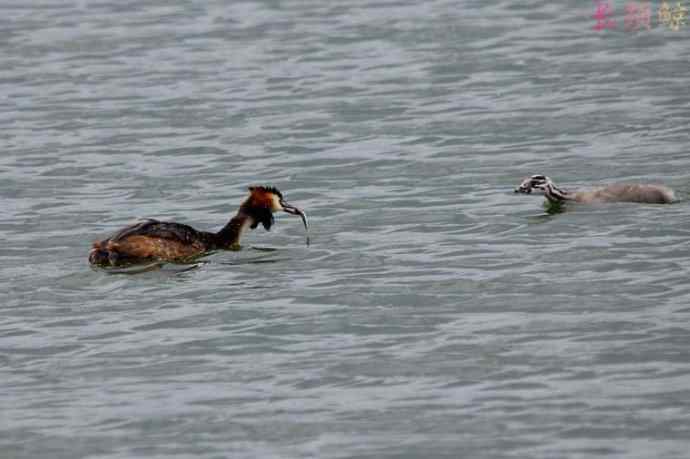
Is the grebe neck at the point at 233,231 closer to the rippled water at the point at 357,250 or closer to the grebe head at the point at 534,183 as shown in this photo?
the rippled water at the point at 357,250

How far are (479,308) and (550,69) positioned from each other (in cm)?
1232

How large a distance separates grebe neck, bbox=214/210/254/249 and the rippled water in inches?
8.7

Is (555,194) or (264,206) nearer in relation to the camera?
(264,206)

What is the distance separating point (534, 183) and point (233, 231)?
9.91 ft

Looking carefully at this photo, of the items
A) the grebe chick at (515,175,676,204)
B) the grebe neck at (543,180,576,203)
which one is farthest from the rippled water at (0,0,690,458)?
the grebe neck at (543,180,576,203)

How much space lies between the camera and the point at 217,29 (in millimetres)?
30781

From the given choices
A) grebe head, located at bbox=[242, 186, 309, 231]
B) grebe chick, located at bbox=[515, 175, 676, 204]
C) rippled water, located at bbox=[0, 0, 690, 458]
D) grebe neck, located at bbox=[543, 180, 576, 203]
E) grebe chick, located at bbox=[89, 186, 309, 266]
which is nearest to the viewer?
rippled water, located at bbox=[0, 0, 690, 458]

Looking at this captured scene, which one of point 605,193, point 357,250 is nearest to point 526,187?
point 605,193

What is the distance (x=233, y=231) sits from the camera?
52.6 ft

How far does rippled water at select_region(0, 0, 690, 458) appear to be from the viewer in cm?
1090

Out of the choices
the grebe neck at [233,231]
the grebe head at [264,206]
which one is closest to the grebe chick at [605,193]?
the grebe head at [264,206]

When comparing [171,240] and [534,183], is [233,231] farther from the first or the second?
[534,183]

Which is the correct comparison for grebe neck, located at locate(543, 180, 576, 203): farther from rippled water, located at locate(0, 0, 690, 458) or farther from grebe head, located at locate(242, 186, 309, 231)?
grebe head, located at locate(242, 186, 309, 231)

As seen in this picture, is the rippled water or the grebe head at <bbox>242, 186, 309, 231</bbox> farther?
the grebe head at <bbox>242, 186, 309, 231</bbox>
